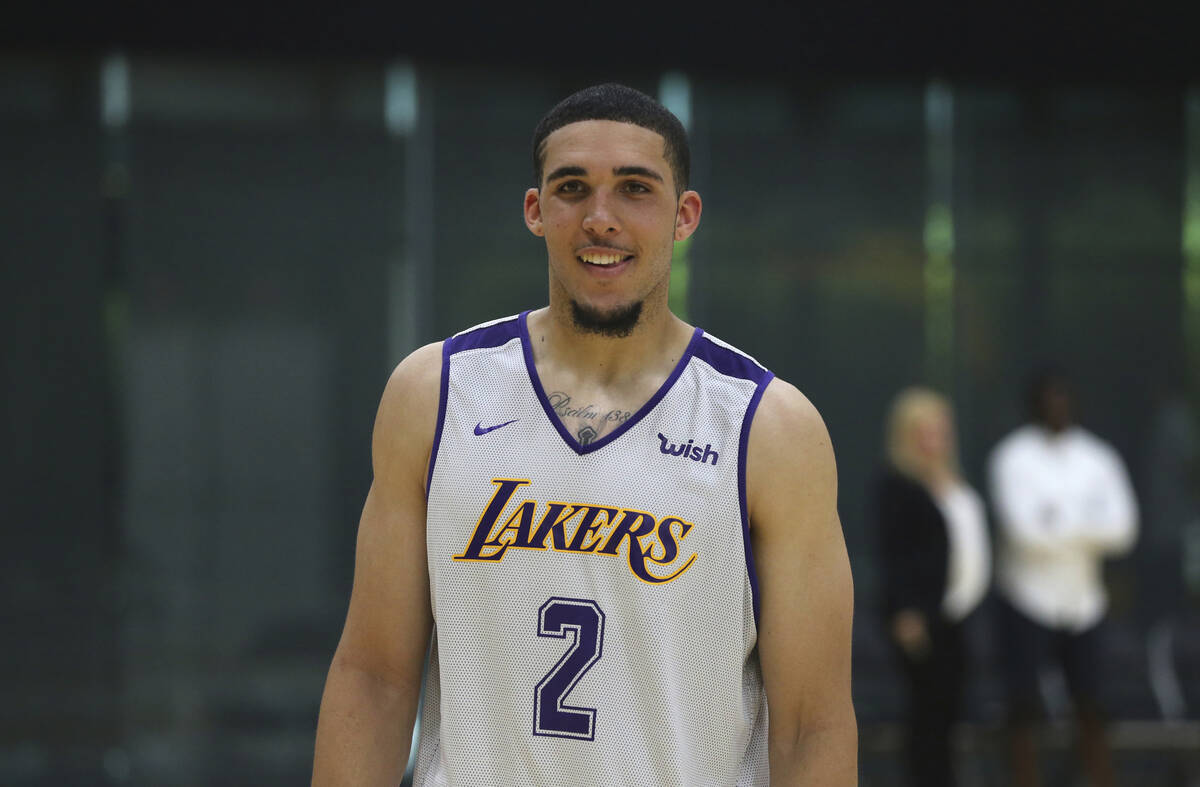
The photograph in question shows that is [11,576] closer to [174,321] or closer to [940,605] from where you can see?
[174,321]

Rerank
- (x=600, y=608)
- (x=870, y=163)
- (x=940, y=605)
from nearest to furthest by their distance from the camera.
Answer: (x=600, y=608) < (x=940, y=605) < (x=870, y=163)

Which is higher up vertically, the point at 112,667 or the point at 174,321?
the point at 174,321

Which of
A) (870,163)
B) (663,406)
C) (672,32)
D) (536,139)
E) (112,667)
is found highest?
(672,32)

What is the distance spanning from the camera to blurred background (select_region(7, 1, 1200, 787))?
309 inches

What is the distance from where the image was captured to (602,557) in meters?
2.25

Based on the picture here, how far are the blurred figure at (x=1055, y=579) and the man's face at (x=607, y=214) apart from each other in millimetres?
4821

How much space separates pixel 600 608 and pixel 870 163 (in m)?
6.59

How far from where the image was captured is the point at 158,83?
311 inches

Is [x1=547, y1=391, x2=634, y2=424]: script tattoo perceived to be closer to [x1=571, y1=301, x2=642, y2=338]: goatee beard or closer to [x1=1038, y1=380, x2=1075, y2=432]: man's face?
[x1=571, y1=301, x2=642, y2=338]: goatee beard

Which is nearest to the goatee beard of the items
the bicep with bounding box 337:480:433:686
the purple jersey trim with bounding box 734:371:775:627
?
the purple jersey trim with bounding box 734:371:775:627

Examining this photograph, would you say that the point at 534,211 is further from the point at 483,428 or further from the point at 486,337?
the point at 483,428

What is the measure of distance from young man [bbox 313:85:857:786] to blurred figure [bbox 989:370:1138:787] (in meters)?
4.68

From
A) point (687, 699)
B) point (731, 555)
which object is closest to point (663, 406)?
point (731, 555)

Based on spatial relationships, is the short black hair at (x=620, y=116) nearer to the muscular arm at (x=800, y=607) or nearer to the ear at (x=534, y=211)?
the ear at (x=534, y=211)
